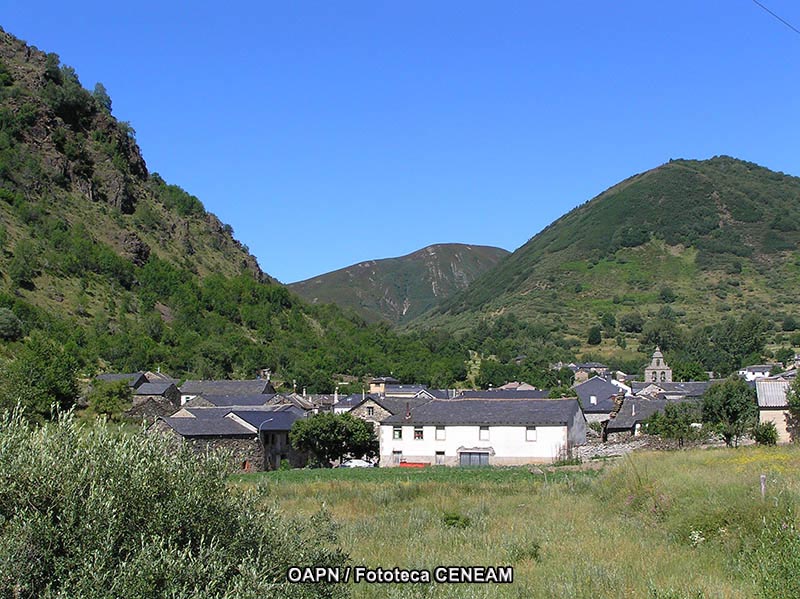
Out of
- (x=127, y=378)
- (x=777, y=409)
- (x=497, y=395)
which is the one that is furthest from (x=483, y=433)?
(x=127, y=378)

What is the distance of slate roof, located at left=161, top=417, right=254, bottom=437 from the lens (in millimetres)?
48625

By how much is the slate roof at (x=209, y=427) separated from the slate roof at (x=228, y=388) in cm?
3011

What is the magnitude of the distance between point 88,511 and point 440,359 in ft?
417

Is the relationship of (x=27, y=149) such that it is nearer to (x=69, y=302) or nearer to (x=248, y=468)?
(x=69, y=302)

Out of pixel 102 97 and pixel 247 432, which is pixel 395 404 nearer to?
pixel 247 432

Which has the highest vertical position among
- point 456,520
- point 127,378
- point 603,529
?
point 127,378

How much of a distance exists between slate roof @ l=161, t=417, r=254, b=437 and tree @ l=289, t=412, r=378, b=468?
4675 mm

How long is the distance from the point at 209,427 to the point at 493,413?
60.1ft

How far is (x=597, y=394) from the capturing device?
9069cm

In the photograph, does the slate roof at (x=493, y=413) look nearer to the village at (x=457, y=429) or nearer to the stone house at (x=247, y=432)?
the village at (x=457, y=429)

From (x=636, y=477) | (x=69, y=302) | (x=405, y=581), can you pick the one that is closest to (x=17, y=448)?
(x=405, y=581)

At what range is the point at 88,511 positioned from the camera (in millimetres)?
7855

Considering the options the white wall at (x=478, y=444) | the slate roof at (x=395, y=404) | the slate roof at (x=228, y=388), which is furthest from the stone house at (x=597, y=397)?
the slate roof at (x=228, y=388)

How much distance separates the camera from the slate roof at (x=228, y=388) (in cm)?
8269
